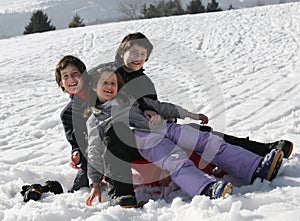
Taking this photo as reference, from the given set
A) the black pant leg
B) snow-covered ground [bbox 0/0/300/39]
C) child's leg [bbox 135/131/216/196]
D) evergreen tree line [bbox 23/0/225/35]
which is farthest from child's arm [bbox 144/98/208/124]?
snow-covered ground [bbox 0/0/300/39]

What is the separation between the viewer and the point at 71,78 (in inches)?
121

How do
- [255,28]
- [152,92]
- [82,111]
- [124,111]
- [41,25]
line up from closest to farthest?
[124,111] < [82,111] < [152,92] < [255,28] < [41,25]

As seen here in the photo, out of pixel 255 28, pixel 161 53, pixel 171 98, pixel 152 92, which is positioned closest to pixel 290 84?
pixel 171 98

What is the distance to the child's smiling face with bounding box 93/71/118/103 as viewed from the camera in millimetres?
2686

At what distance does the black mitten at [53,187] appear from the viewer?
2.79 meters

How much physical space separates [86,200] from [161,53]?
8.10 m

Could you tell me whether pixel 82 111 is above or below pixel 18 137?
above

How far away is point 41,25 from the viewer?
22.2 m

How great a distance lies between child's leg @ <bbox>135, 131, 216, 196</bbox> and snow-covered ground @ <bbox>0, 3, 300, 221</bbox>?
10cm

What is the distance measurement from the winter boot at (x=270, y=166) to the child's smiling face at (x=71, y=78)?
1353 millimetres

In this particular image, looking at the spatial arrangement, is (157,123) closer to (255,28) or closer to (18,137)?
(18,137)

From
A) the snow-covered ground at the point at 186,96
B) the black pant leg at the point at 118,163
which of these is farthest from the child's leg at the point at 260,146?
the black pant leg at the point at 118,163

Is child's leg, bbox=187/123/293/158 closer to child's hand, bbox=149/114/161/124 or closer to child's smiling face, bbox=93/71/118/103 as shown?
child's hand, bbox=149/114/161/124

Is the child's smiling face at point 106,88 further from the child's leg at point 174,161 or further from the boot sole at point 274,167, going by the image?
the boot sole at point 274,167
